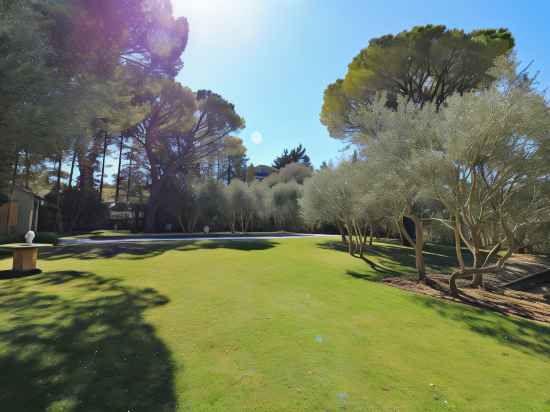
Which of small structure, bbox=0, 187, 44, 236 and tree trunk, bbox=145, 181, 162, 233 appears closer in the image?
small structure, bbox=0, 187, 44, 236

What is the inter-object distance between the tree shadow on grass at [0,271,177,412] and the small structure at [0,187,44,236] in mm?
15585

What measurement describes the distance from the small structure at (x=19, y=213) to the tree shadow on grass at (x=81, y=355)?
15.6m

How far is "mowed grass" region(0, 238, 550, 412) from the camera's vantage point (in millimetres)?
2838

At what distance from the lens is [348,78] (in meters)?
18.9

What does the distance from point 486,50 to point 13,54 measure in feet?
68.8

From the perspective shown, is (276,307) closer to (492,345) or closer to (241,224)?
(492,345)

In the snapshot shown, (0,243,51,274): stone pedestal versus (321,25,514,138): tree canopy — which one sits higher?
(321,25,514,138): tree canopy

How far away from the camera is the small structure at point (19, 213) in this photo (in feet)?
55.9

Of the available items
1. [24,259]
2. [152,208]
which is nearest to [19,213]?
[152,208]

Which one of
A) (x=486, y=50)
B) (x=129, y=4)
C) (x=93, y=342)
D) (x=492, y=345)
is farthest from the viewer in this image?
(x=486, y=50)

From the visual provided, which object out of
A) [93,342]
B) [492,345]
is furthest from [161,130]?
[492,345]

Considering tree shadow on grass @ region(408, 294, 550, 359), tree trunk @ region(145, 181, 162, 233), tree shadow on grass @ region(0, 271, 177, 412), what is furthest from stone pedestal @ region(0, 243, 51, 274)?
tree trunk @ region(145, 181, 162, 233)

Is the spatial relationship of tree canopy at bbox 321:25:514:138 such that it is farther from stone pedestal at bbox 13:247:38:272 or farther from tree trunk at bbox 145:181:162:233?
tree trunk at bbox 145:181:162:233

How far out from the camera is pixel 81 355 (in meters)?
3.44
